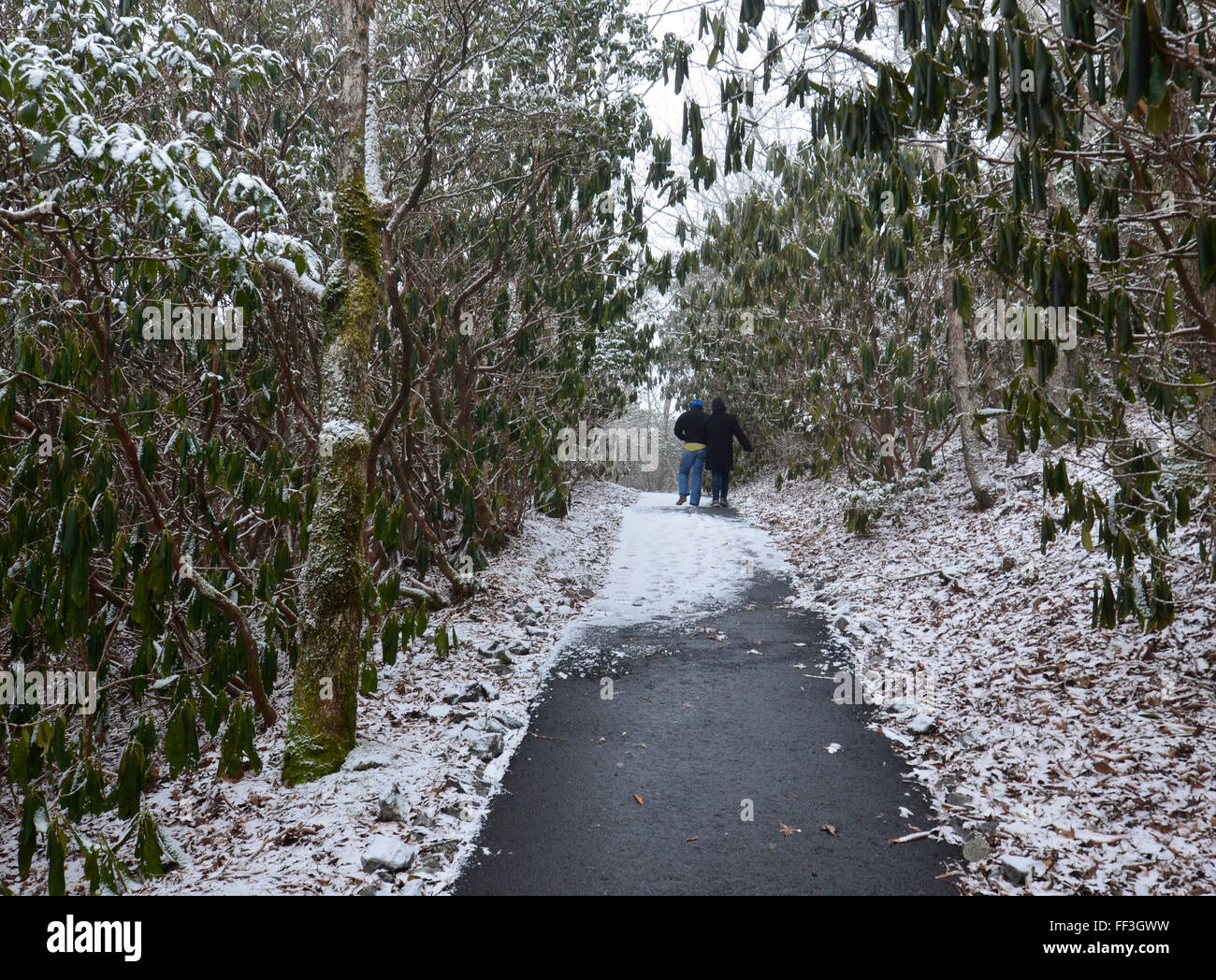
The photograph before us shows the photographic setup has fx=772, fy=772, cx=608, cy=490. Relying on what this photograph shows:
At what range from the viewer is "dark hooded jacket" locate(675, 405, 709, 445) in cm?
1552

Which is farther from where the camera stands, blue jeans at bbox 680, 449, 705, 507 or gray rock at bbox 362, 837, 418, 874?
blue jeans at bbox 680, 449, 705, 507

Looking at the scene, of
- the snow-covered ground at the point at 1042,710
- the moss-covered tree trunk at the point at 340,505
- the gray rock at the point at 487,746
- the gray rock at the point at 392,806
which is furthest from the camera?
the gray rock at the point at 487,746

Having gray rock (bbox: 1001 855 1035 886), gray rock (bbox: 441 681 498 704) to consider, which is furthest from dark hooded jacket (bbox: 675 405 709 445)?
gray rock (bbox: 1001 855 1035 886)

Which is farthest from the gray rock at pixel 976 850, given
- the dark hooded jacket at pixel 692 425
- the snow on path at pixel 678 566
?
the dark hooded jacket at pixel 692 425

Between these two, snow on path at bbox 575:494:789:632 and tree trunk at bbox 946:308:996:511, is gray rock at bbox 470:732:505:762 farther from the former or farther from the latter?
tree trunk at bbox 946:308:996:511

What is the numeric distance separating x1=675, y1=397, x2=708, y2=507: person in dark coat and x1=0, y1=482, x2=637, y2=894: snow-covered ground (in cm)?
861

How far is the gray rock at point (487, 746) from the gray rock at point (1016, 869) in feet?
9.89

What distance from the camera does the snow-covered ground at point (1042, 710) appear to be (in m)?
3.69

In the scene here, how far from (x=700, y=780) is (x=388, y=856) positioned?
1.87 metres

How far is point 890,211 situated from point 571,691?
5587 millimetres

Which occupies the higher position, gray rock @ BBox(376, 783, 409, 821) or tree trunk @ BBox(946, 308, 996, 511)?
tree trunk @ BBox(946, 308, 996, 511)

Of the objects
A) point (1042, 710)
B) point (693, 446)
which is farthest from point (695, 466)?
point (1042, 710)

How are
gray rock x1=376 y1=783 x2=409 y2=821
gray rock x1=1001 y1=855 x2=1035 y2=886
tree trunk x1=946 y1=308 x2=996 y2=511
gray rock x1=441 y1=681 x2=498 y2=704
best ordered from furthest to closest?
tree trunk x1=946 y1=308 x2=996 y2=511 → gray rock x1=441 y1=681 x2=498 y2=704 → gray rock x1=376 y1=783 x2=409 y2=821 → gray rock x1=1001 y1=855 x2=1035 y2=886

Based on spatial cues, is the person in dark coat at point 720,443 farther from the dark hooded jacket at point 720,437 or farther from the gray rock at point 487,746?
the gray rock at point 487,746
